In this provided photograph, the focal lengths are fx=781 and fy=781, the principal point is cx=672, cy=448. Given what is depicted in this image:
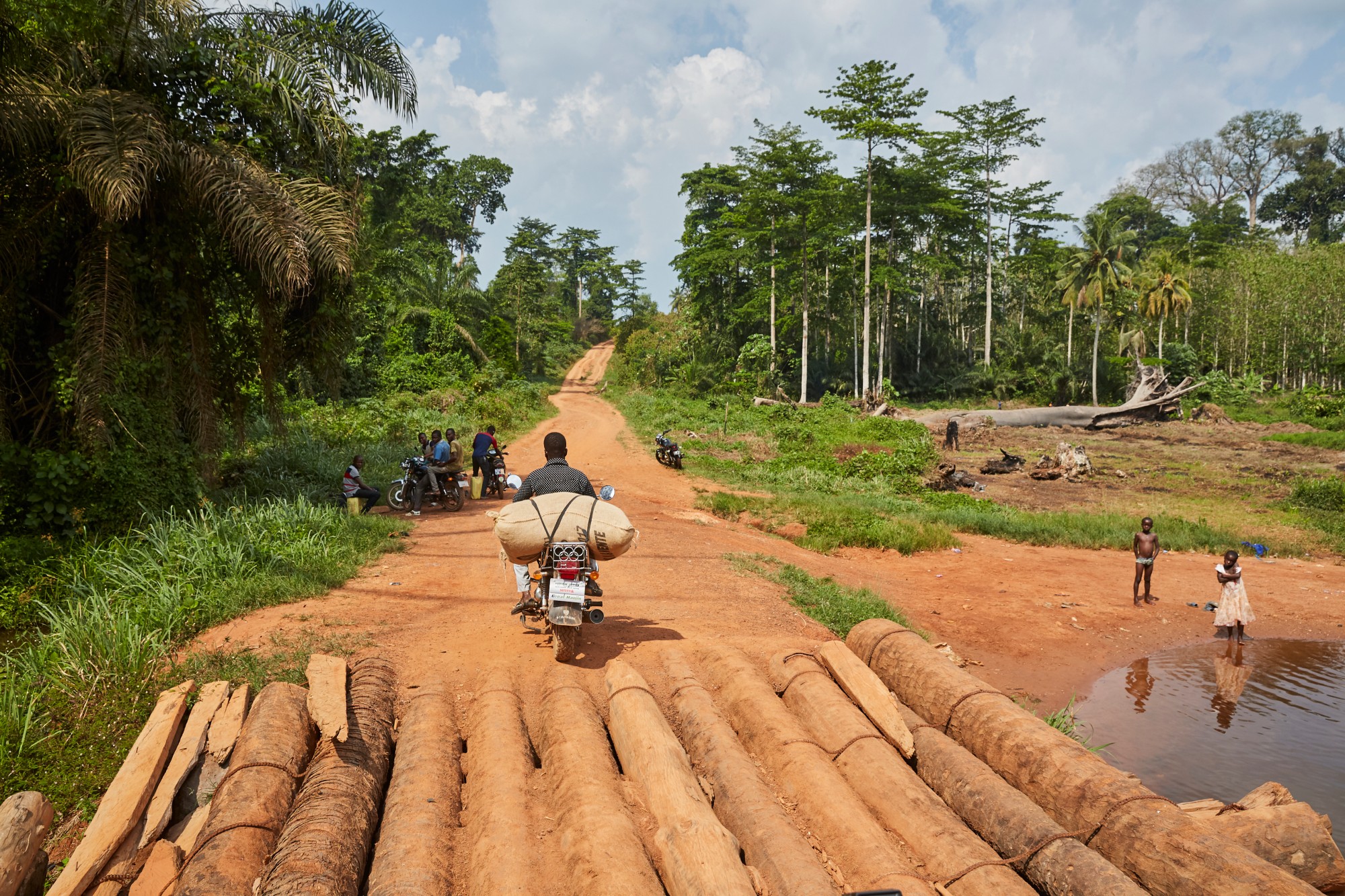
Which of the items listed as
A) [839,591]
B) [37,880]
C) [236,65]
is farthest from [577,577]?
[236,65]

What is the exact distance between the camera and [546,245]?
70438 mm

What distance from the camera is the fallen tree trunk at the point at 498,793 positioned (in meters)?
3.50

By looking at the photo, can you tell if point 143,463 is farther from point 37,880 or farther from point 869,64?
point 869,64

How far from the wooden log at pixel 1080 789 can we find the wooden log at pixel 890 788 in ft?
1.92

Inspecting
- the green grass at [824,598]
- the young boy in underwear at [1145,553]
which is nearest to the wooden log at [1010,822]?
the green grass at [824,598]

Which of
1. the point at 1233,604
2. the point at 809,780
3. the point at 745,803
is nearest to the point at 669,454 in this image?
the point at 1233,604

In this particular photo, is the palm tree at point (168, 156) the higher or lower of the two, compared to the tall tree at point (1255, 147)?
lower

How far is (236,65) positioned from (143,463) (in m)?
5.57

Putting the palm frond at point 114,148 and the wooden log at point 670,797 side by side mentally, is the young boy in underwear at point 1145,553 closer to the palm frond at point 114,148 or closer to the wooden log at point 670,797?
the wooden log at point 670,797

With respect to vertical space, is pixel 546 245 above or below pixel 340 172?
above

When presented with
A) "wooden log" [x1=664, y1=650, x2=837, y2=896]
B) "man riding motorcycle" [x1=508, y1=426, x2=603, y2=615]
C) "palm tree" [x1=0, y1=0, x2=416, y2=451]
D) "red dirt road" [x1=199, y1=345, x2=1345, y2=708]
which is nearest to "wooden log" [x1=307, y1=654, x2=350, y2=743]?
"red dirt road" [x1=199, y1=345, x2=1345, y2=708]

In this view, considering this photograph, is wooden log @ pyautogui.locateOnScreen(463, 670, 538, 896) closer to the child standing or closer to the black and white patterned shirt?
the black and white patterned shirt

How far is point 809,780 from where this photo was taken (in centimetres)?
455

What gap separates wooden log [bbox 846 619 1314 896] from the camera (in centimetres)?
357
